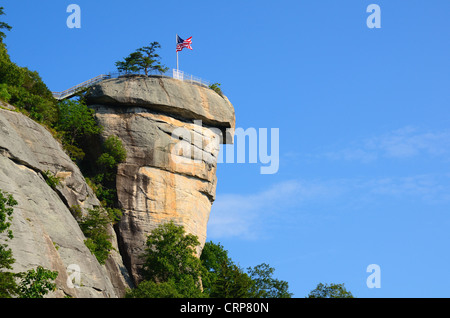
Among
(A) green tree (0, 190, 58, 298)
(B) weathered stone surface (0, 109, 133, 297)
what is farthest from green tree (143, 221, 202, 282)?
(A) green tree (0, 190, 58, 298)

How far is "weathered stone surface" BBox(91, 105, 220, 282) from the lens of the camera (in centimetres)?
6625

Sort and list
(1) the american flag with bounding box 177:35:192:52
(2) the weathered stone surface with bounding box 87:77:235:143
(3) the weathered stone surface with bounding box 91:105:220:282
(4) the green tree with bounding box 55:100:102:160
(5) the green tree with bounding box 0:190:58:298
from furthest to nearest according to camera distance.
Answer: (1) the american flag with bounding box 177:35:192:52 < (2) the weathered stone surface with bounding box 87:77:235:143 < (4) the green tree with bounding box 55:100:102:160 < (3) the weathered stone surface with bounding box 91:105:220:282 < (5) the green tree with bounding box 0:190:58:298

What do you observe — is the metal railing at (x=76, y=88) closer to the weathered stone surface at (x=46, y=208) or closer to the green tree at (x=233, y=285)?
the weathered stone surface at (x=46, y=208)

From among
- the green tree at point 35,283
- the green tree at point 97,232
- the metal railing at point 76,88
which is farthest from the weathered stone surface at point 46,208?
the metal railing at point 76,88

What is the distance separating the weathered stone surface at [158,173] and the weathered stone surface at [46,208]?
10.8 feet

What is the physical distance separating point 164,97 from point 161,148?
560cm

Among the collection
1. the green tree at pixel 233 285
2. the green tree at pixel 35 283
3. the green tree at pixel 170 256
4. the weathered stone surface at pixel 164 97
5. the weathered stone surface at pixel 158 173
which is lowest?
the green tree at pixel 35 283

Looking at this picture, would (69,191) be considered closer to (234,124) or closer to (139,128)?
(139,128)

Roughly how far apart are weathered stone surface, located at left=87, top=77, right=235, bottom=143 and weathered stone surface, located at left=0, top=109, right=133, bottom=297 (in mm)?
10479

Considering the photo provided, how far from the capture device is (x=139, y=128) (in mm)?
70438

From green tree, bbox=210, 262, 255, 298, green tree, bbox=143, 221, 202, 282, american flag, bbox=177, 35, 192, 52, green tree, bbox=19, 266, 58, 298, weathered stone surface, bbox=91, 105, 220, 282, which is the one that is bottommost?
green tree, bbox=19, 266, 58, 298

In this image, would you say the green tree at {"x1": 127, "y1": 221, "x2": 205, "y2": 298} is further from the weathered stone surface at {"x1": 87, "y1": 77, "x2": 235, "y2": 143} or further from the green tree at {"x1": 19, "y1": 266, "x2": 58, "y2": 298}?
the green tree at {"x1": 19, "y1": 266, "x2": 58, "y2": 298}

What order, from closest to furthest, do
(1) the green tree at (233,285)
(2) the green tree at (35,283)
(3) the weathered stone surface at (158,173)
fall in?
(2) the green tree at (35,283), (1) the green tree at (233,285), (3) the weathered stone surface at (158,173)

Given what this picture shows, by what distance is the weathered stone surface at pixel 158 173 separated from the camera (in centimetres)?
6625
